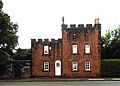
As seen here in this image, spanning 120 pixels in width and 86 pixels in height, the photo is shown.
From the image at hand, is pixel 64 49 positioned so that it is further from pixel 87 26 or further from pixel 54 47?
pixel 87 26

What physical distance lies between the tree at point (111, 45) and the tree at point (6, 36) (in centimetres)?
1842

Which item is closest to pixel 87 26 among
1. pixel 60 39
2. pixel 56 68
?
pixel 60 39

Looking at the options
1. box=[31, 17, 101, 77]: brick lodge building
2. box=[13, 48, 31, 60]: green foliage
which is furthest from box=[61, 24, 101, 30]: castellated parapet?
box=[13, 48, 31, 60]: green foliage

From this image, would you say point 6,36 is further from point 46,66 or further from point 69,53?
point 69,53

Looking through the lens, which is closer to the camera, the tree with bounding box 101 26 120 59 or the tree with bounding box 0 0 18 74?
the tree with bounding box 0 0 18 74

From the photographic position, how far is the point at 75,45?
2217 inches

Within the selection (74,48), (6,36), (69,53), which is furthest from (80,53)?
(6,36)

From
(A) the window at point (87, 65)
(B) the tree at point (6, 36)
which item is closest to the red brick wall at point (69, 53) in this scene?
(A) the window at point (87, 65)

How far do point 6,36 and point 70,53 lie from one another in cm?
1165

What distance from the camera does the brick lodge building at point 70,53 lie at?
2195 inches

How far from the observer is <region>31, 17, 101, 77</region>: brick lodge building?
55750 mm

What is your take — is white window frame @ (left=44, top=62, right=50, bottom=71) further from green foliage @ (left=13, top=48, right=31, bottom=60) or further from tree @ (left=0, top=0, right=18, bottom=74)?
green foliage @ (left=13, top=48, right=31, bottom=60)

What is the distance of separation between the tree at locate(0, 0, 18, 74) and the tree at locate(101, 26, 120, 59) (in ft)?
60.4

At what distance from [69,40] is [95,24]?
5035mm
